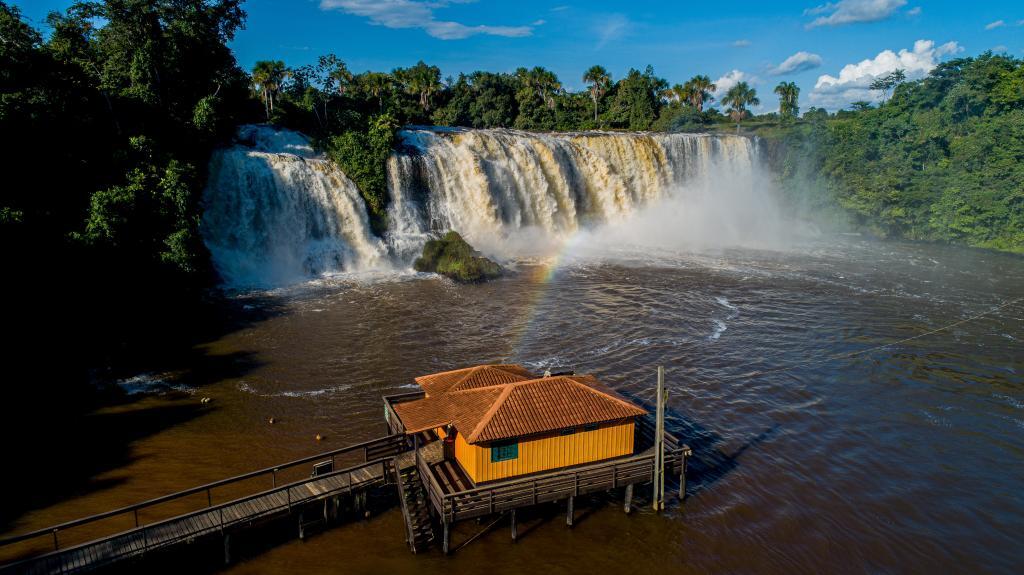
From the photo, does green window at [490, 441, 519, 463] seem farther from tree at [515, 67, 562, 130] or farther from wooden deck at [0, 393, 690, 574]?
tree at [515, 67, 562, 130]

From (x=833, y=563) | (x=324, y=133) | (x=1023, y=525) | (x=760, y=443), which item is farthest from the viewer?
(x=324, y=133)

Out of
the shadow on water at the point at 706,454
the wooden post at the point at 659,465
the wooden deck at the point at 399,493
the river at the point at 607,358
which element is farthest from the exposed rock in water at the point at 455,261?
the wooden post at the point at 659,465

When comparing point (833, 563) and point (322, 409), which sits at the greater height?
point (322, 409)

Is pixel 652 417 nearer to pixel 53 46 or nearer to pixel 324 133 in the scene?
pixel 324 133

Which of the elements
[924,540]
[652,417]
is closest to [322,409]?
[652,417]

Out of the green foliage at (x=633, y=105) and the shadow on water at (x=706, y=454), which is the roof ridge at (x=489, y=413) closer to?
the shadow on water at (x=706, y=454)

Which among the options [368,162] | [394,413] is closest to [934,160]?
[368,162]
